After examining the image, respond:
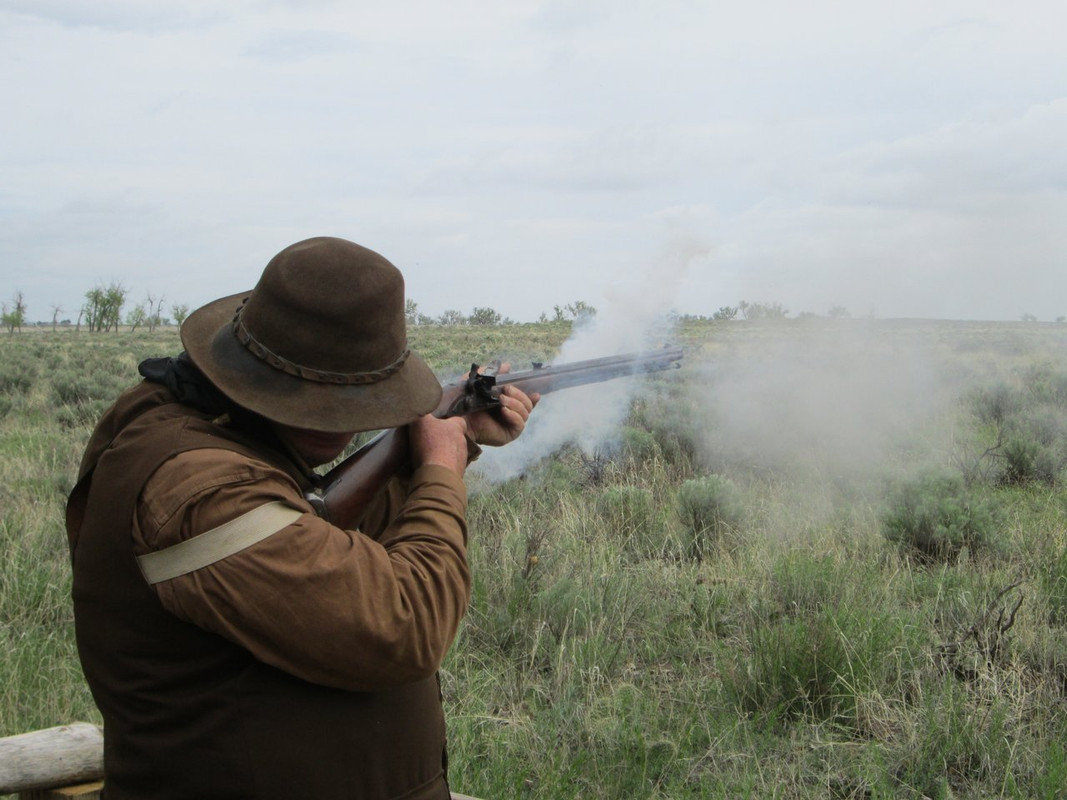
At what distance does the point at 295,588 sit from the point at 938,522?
5.60 m

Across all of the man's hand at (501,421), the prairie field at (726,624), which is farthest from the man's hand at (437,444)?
the prairie field at (726,624)

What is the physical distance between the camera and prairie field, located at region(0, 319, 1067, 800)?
3.49 metres

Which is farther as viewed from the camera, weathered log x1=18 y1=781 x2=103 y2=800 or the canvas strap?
weathered log x1=18 y1=781 x2=103 y2=800

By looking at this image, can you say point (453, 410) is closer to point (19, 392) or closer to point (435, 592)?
point (435, 592)

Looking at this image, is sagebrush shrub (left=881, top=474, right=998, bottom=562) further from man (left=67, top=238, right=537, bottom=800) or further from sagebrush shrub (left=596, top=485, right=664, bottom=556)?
man (left=67, top=238, right=537, bottom=800)

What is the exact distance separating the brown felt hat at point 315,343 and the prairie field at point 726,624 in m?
1.99

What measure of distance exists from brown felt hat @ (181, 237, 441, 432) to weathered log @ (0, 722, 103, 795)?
1090mm

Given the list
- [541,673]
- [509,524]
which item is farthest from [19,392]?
[541,673]

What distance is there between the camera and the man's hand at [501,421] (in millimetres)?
3139

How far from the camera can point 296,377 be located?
1.94 meters

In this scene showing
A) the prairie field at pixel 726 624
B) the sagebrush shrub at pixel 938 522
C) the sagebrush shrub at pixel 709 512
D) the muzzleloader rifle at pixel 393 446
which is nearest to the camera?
the muzzleloader rifle at pixel 393 446

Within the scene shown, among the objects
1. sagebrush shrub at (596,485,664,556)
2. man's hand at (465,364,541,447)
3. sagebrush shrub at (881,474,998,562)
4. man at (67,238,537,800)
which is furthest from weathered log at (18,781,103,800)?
sagebrush shrub at (881,474,998,562)

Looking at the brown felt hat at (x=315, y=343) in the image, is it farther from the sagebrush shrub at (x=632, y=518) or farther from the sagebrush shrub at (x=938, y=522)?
the sagebrush shrub at (x=938, y=522)

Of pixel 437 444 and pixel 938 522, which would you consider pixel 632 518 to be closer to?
pixel 938 522
